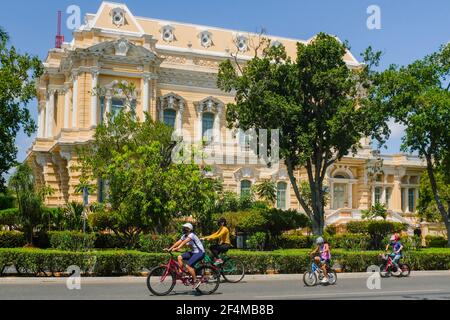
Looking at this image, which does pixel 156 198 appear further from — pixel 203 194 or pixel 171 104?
pixel 171 104

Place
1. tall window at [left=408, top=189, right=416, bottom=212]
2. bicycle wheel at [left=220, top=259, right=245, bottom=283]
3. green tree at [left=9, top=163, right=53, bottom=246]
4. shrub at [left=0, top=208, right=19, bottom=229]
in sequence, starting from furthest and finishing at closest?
tall window at [left=408, top=189, right=416, bottom=212] → shrub at [left=0, top=208, right=19, bottom=229] → green tree at [left=9, top=163, right=53, bottom=246] → bicycle wheel at [left=220, top=259, right=245, bottom=283]

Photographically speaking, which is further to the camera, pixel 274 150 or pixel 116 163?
pixel 274 150

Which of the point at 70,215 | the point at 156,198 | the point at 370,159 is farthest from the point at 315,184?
the point at 370,159

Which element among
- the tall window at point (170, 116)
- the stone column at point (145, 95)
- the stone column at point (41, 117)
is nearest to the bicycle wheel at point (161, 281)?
the stone column at point (145, 95)

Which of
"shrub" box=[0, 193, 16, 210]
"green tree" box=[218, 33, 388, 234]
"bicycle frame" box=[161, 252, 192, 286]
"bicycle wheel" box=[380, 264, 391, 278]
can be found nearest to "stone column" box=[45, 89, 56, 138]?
"shrub" box=[0, 193, 16, 210]

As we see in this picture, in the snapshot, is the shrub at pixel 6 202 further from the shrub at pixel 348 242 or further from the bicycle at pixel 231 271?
the bicycle at pixel 231 271

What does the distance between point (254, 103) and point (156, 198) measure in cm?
703

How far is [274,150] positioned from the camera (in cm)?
2961

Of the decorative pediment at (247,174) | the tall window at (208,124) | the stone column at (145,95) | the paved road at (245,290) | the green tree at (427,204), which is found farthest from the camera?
the green tree at (427,204)

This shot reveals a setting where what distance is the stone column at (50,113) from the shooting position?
1927 inches

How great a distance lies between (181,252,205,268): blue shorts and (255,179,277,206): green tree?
2939 cm

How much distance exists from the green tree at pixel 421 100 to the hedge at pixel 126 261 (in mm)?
9062

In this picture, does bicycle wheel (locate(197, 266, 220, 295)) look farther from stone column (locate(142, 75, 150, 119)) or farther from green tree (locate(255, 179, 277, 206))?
stone column (locate(142, 75, 150, 119))

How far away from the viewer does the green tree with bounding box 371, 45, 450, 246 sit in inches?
1200
